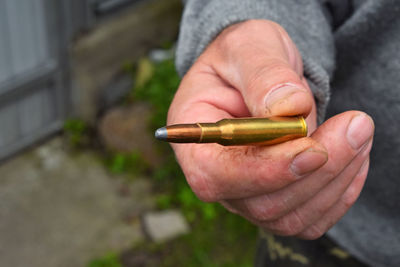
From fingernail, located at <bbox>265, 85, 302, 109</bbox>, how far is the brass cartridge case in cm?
3

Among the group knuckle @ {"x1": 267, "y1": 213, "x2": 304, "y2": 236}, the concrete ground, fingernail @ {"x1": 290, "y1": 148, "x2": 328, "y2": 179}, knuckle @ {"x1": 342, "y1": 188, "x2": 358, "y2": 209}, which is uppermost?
fingernail @ {"x1": 290, "y1": 148, "x2": 328, "y2": 179}

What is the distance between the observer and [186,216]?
155 inches

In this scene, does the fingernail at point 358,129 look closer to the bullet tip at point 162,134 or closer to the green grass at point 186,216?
the bullet tip at point 162,134

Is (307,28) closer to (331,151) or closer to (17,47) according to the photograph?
(331,151)

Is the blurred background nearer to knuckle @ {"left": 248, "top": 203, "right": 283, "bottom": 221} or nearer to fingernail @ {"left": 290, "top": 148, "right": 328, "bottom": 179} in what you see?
knuckle @ {"left": 248, "top": 203, "right": 283, "bottom": 221}

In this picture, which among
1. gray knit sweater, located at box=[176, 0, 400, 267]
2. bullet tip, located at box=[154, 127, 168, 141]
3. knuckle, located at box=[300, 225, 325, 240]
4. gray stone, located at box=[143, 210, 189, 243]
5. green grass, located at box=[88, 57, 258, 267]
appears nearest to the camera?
bullet tip, located at box=[154, 127, 168, 141]

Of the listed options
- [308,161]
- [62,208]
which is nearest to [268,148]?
[308,161]

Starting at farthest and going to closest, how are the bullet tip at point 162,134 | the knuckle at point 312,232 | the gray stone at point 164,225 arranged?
1. the gray stone at point 164,225
2. the knuckle at point 312,232
3. the bullet tip at point 162,134

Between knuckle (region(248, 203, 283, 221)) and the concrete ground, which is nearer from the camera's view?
knuckle (region(248, 203, 283, 221))

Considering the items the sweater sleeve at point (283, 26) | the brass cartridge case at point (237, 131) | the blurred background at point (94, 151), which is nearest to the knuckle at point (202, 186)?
the brass cartridge case at point (237, 131)

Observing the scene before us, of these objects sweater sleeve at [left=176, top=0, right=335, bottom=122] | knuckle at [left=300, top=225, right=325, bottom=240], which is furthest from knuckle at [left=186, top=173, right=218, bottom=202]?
sweater sleeve at [left=176, top=0, right=335, bottom=122]

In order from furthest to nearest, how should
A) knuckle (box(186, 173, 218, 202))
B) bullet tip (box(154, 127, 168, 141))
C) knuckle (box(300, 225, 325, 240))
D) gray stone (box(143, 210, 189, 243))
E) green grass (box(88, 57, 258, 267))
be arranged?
1. gray stone (box(143, 210, 189, 243))
2. green grass (box(88, 57, 258, 267))
3. knuckle (box(300, 225, 325, 240))
4. knuckle (box(186, 173, 218, 202))
5. bullet tip (box(154, 127, 168, 141))

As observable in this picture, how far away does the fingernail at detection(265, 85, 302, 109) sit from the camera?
3.51 ft

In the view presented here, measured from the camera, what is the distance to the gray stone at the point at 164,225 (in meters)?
Result: 3.79
